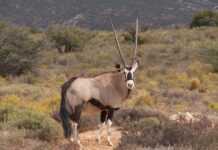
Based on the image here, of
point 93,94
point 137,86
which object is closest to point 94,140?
point 93,94

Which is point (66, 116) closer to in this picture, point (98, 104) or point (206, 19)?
point (98, 104)

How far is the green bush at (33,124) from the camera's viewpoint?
927 centimetres

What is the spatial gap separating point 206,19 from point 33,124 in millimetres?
41993

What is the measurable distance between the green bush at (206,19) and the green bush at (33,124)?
41190 millimetres

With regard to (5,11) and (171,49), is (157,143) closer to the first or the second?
(171,49)

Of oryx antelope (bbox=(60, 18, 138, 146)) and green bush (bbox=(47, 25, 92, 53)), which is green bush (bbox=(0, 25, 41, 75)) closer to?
green bush (bbox=(47, 25, 92, 53))

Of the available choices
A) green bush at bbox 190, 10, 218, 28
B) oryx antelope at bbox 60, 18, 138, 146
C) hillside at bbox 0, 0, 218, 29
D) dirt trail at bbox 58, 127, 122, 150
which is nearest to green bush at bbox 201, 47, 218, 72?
dirt trail at bbox 58, 127, 122, 150

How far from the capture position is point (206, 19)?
49.9m

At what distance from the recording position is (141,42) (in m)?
38.6

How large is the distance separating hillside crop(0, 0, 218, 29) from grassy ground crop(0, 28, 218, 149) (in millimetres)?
20729

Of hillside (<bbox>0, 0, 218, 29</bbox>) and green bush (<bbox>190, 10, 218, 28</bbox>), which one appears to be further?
hillside (<bbox>0, 0, 218, 29</bbox>)

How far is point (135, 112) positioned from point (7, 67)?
12925 mm

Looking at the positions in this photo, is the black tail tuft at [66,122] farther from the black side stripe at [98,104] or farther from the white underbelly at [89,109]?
the black side stripe at [98,104]

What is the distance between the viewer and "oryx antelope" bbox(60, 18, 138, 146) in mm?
8711
